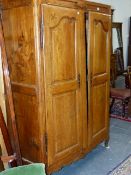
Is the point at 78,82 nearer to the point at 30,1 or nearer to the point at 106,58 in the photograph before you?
the point at 106,58

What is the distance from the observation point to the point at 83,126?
2.43 m

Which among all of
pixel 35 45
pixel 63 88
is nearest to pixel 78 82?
pixel 63 88

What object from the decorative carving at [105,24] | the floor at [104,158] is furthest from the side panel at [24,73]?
the decorative carving at [105,24]

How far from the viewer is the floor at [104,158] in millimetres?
2428

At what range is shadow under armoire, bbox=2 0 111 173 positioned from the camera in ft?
6.18

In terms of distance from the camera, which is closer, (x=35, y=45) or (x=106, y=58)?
(x=35, y=45)

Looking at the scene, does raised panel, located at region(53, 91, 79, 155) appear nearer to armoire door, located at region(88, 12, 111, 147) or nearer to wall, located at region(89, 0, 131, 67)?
armoire door, located at region(88, 12, 111, 147)

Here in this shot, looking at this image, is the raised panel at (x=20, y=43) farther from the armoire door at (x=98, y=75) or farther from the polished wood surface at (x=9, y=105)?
the armoire door at (x=98, y=75)

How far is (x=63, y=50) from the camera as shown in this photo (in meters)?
2.06

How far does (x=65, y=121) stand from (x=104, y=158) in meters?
0.83

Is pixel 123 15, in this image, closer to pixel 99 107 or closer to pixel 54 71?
pixel 99 107

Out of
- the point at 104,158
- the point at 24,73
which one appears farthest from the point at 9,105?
the point at 104,158

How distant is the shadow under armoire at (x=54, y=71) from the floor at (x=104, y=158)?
169 millimetres

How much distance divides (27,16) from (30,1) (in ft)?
0.39
